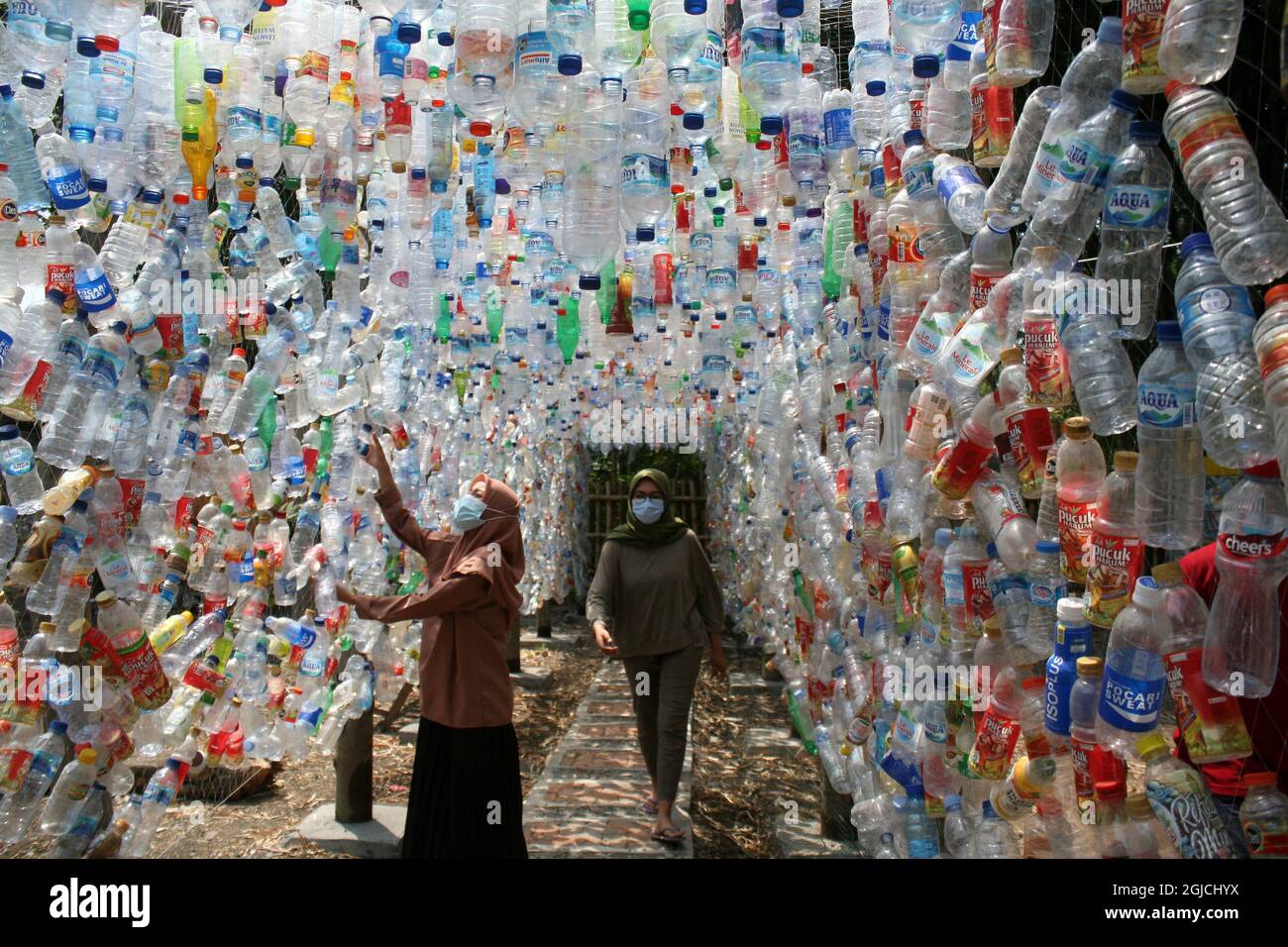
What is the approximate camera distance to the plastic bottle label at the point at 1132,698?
1488 mm

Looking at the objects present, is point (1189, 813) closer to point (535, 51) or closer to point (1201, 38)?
point (1201, 38)

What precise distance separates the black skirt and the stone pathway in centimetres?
87

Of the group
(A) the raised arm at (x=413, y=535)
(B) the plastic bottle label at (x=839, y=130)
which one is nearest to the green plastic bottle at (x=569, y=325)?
(A) the raised arm at (x=413, y=535)

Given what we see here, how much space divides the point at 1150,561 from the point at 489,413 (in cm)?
578

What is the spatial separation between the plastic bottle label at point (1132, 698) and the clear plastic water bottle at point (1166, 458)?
217 millimetres

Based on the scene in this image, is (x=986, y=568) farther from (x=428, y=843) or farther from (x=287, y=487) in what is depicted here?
(x=287, y=487)

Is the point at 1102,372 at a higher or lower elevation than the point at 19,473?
higher

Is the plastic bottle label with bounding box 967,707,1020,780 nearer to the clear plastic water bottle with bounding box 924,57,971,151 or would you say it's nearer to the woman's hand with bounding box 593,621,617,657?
the clear plastic water bottle with bounding box 924,57,971,151

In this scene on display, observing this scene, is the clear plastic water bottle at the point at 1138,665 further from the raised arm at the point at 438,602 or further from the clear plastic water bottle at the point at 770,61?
the raised arm at the point at 438,602

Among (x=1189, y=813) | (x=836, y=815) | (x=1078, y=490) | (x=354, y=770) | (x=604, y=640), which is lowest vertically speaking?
(x=836, y=815)

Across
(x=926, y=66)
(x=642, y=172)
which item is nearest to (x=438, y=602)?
(x=642, y=172)

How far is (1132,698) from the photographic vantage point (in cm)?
150

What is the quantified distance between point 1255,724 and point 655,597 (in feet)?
9.77

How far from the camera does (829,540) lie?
390cm
